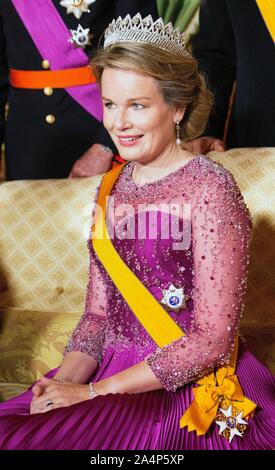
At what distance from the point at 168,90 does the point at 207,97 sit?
130 mm

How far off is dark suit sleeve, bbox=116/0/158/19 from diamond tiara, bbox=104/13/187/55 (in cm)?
63

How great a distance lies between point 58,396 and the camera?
1490mm

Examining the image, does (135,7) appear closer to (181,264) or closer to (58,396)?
(181,264)

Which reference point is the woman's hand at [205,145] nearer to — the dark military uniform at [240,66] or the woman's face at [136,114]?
the dark military uniform at [240,66]

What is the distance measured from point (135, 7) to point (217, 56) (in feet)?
0.97

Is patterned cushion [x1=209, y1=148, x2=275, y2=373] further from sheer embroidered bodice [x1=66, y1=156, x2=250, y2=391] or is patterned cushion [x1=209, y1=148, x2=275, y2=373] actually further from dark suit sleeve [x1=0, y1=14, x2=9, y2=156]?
dark suit sleeve [x1=0, y1=14, x2=9, y2=156]

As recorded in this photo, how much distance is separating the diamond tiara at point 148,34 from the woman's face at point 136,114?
0.07 meters

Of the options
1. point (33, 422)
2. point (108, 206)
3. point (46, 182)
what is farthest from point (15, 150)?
point (33, 422)

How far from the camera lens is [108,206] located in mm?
1697

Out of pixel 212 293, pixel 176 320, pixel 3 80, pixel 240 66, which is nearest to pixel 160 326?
pixel 176 320

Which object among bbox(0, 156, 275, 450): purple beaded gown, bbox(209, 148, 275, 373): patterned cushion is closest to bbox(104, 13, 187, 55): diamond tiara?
bbox(0, 156, 275, 450): purple beaded gown

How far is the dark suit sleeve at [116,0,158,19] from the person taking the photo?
215 centimetres
